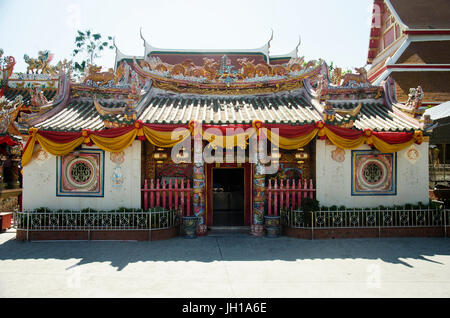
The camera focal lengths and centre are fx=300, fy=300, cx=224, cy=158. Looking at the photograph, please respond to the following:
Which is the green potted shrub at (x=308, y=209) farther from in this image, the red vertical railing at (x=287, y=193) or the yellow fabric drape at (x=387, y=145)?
the yellow fabric drape at (x=387, y=145)

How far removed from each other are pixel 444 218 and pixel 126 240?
9066mm

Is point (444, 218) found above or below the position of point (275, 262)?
above

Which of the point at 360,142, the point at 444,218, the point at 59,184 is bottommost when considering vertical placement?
the point at 444,218

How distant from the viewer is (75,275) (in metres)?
5.69

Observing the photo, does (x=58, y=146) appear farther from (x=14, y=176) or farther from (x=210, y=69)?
(x=14, y=176)

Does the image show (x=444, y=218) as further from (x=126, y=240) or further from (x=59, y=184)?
(x=59, y=184)

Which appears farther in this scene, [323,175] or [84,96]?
[84,96]

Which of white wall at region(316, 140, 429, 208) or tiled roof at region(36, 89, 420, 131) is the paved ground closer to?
white wall at region(316, 140, 429, 208)

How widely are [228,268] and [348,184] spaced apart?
520cm

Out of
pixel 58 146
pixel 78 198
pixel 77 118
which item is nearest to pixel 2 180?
pixel 77 118

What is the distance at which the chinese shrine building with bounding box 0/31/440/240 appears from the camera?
870 cm

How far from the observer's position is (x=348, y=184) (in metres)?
9.38

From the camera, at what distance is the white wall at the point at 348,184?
9367 mm
